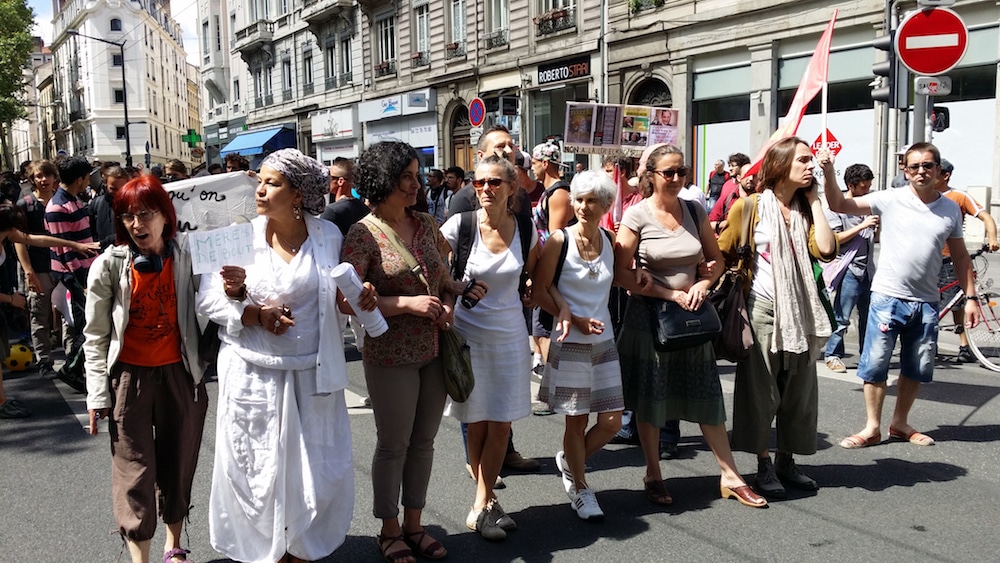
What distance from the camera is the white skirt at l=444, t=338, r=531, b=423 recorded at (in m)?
4.03

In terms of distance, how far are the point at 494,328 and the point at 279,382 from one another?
1.08 meters

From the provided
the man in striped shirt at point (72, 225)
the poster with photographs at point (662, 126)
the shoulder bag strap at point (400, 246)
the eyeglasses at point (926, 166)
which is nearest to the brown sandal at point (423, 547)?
the shoulder bag strap at point (400, 246)

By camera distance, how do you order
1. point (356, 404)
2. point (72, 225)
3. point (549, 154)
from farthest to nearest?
point (72, 225) < point (356, 404) < point (549, 154)

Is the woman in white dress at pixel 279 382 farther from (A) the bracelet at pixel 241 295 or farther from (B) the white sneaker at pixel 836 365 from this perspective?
(B) the white sneaker at pixel 836 365

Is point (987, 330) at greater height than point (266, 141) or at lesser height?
lesser

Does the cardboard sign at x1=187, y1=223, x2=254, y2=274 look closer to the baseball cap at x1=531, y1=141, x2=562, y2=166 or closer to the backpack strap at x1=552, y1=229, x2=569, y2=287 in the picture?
the backpack strap at x1=552, y1=229, x2=569, y2=287

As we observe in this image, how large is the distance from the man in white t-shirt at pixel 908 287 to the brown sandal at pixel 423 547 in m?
2.93

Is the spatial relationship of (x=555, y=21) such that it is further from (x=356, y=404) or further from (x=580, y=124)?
(x=356, y=404)

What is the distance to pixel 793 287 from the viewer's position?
4523 mm

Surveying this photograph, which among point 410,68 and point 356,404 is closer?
point 356,404

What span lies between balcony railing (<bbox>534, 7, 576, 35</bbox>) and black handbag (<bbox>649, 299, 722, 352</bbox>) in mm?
19737

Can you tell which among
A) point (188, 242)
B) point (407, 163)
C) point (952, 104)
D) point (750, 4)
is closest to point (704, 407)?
point (407, 163)

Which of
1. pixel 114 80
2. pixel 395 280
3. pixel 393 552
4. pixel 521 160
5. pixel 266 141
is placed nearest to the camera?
pixel 395 280

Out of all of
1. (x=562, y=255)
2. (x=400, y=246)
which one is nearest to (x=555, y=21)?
(x=562, y=255)
